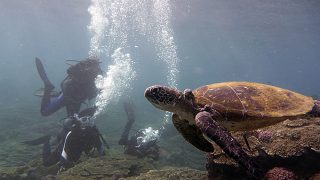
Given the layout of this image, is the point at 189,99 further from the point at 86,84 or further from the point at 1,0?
the point at 1,0

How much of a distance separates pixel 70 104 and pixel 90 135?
2.84m

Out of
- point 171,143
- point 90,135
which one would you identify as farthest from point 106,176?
point 171,143

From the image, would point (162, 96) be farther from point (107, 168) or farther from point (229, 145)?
point (107, 168)

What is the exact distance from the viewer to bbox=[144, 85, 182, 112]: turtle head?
3.99m

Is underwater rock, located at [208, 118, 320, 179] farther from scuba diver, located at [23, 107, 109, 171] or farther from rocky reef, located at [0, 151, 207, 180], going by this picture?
scuba diver, located at [23, 107, 109, 171]

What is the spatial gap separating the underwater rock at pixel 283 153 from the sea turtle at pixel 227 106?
801mm

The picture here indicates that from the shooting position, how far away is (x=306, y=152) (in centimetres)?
505

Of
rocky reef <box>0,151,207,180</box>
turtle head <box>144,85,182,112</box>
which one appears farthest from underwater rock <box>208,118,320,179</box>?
turtle head <box>144,85,182,112</box>

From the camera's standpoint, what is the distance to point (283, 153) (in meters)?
5.11

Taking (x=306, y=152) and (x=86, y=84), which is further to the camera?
(x=86, y=84)

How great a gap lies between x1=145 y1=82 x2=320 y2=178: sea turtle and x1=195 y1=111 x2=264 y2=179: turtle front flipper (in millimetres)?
200

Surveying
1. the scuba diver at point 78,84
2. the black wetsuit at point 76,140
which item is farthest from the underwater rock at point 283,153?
the scuba diver at point 78,84

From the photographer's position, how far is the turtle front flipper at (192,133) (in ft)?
14.6

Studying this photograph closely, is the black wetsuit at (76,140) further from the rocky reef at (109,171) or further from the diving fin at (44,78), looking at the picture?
the diving fin at (44,78)
